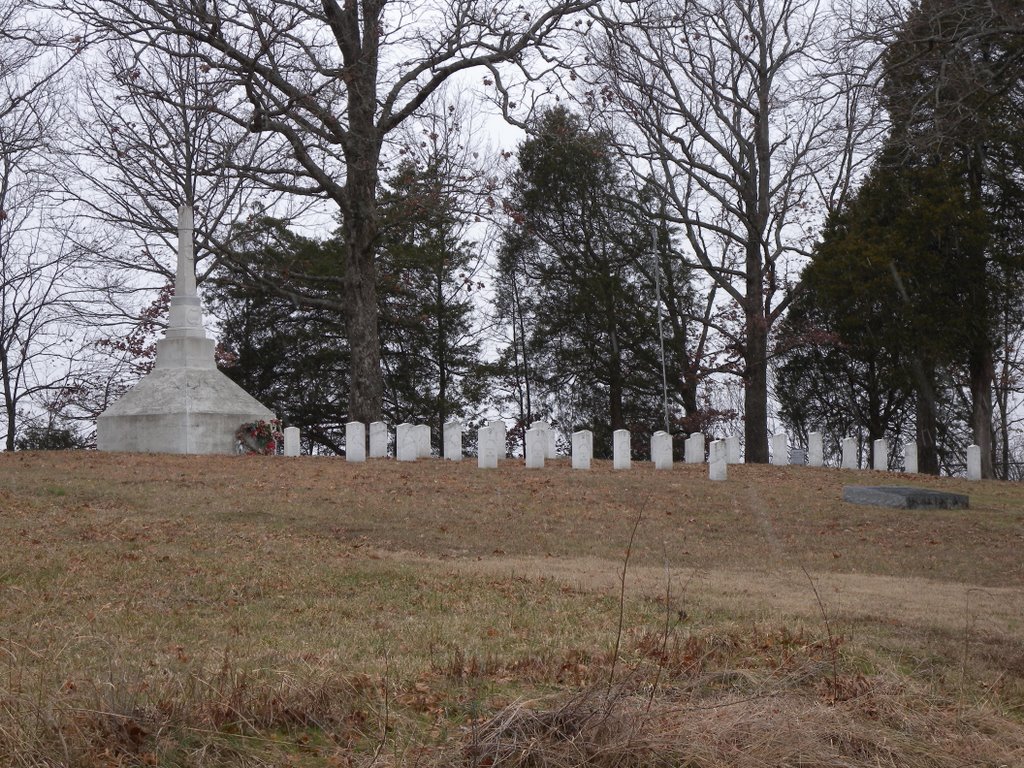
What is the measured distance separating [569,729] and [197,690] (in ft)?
5.44

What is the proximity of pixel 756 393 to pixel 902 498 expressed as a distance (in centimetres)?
1360

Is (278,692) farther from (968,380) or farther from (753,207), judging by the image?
(968,380)

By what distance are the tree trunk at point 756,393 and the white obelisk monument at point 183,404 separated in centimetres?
1316

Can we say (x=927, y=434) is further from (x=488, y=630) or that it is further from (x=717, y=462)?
(x=488, y=630)

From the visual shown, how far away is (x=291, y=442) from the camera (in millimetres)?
21375

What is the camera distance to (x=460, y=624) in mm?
7410

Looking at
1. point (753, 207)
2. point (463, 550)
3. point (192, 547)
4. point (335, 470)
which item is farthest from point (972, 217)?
point (192, 547)

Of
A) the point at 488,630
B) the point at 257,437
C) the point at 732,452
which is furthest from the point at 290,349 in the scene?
the point at 488,630

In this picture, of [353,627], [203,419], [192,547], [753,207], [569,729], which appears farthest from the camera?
[753,207]

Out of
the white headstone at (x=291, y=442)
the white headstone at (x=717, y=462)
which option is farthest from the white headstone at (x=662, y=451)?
the white headstone at (x=291, y=442)

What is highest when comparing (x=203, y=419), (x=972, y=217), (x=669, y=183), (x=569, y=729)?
(x=669, y=183)

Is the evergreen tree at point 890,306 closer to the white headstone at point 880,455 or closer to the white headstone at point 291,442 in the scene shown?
the white headstone at point 880,455

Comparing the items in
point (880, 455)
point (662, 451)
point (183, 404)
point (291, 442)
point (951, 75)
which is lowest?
point (880, 455)

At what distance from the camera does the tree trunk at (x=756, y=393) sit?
29006 millimetres
